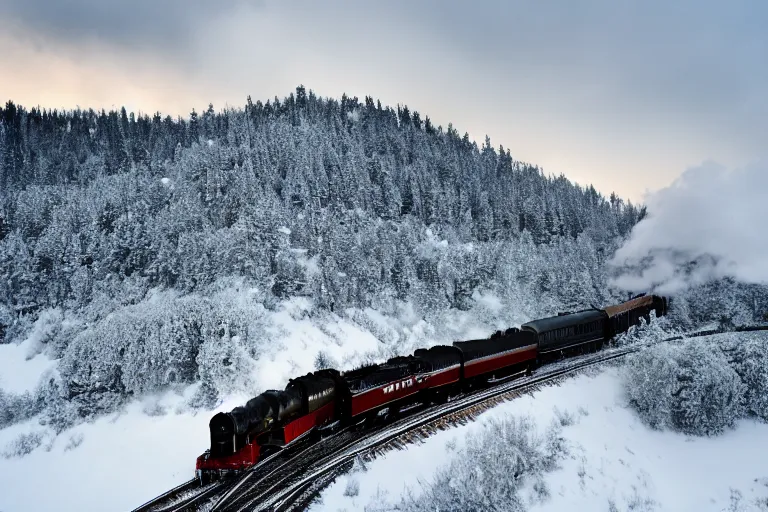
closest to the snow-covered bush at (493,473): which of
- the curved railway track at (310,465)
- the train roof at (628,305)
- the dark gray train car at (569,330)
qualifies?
the curved railway track at (310,465)

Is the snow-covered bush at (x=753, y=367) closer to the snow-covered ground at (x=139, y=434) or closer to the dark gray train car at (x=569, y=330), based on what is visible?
the dark gray train car at (x=569, y=330)

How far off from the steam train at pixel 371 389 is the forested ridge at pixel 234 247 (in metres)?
11.3

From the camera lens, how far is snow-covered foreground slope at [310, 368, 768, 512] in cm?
1812

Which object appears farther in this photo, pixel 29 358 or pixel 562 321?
pixel 29 358

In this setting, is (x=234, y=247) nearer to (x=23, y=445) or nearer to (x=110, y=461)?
(x=23, y=445)

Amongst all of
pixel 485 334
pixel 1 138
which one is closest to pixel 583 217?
pixel 485 334

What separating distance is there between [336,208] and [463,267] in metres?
20.9

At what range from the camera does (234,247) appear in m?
46.7

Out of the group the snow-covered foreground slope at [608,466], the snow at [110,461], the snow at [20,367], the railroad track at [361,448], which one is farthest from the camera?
the snow at [20,367]

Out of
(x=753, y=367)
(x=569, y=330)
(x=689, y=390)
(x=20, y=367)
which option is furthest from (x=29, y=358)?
(x=753, y=367)

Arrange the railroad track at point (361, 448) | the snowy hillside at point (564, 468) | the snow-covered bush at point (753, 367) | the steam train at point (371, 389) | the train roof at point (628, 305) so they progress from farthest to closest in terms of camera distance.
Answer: the train roof at point (628, 305)
the snow-covered bush at point (753, 367)
the steam train at point (371, 389)
the snowy hillside at point (564, 468)
the railroad track at point (361, 448)

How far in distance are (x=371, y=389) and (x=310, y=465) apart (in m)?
4.82

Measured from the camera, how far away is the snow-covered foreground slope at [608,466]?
59.5 ft

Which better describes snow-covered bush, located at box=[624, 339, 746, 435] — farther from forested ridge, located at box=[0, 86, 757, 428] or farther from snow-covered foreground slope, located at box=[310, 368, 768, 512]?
forested ridge, located at box=[0, 86, 757, 428]
